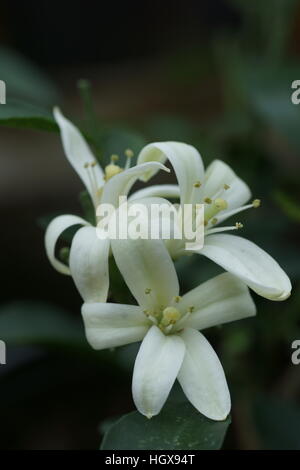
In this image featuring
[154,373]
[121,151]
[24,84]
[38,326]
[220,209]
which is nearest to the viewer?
[154,373]

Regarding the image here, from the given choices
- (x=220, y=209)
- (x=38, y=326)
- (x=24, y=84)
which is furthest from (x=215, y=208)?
(x=24, y=84)

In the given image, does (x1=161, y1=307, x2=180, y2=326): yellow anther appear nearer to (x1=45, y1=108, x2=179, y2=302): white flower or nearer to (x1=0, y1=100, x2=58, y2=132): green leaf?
Answer: (x1=45, y1=108, x2=179, y2=302): white flower

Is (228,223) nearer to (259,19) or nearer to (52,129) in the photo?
(52,129)

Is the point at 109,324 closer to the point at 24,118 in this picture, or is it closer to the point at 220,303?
the point at 220,303

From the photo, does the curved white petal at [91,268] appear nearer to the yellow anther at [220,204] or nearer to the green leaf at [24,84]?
the yellow anther at [220,204]

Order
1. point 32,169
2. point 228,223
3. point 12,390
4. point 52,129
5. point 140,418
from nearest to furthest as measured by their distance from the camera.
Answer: point 140,418 < point 52,129 < point 228,223 < point 12,390 < point 32,169
